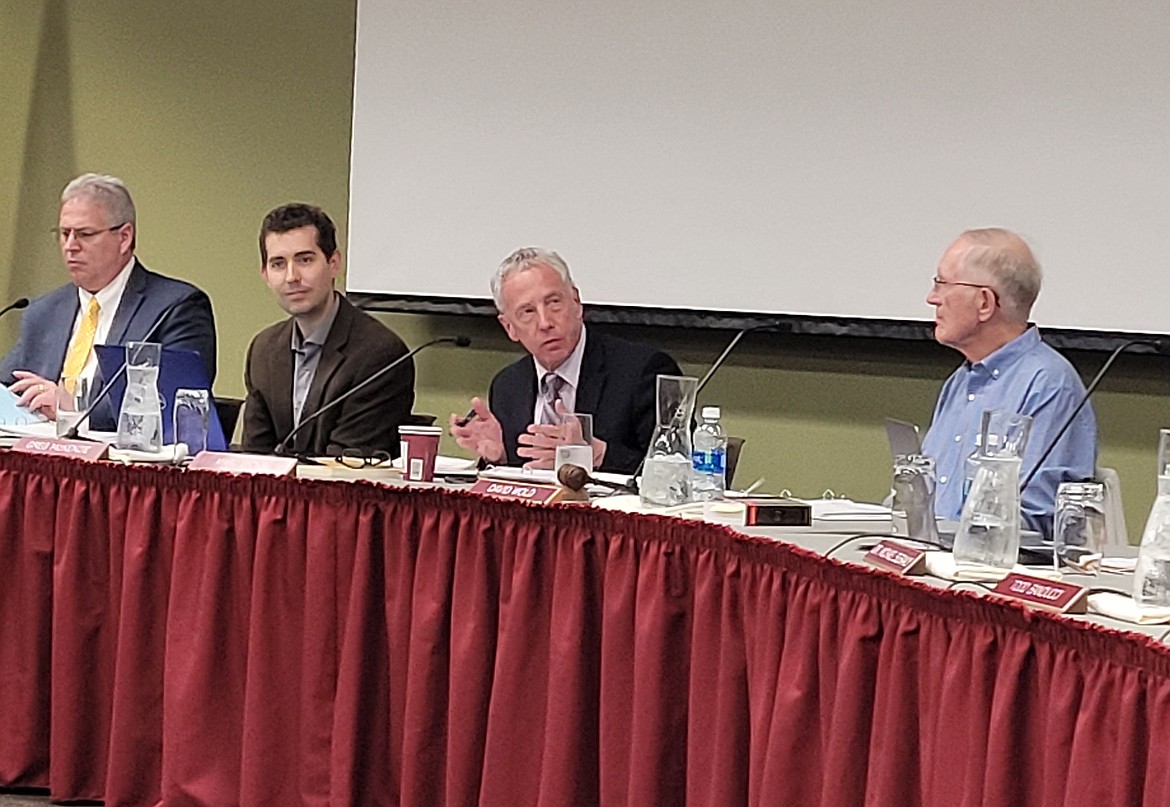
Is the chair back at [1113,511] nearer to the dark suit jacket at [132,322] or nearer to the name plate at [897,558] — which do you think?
the name plate at [897,558]

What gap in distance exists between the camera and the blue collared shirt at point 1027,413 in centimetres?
341

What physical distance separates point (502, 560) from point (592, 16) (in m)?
2.56

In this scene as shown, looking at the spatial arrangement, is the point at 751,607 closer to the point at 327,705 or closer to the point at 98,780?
the point at 327,705

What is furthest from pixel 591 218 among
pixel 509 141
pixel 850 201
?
pixel 850 201

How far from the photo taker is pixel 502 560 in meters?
3.26

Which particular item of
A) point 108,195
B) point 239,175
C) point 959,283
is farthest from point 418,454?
point 239,175

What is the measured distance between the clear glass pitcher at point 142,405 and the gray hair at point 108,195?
113 cm

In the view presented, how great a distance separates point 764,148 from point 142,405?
2149 millimetres

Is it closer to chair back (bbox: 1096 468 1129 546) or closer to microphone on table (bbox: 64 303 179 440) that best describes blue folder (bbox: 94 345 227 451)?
microphone on table (bbox: 64 303 179 440)

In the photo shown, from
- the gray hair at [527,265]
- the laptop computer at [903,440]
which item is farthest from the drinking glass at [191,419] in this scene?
the laptop computer at [903,440]

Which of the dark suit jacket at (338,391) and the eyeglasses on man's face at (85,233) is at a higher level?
the eyeglasses on man's face at (85,233)

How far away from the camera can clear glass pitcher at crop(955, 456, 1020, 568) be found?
8.41ft

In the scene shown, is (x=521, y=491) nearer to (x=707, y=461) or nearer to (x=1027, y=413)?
(x=707, y=461)

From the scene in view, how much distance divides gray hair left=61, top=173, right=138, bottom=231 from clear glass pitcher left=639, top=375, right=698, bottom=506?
1.97 m
